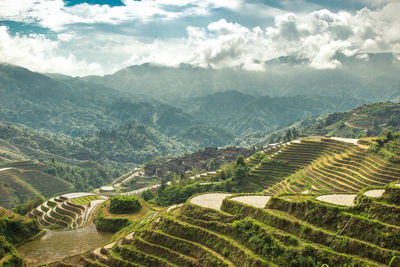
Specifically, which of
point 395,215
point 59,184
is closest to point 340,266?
point 395,215

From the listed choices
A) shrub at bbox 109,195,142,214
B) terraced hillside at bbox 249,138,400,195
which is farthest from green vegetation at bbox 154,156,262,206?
shrub at bbox 109,195,142,214

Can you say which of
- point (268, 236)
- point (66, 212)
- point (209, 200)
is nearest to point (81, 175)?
point (66, 212)

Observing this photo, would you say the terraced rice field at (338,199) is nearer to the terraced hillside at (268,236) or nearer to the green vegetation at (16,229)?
the terraced hillside at (268,236)

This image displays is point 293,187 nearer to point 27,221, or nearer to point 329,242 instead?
point 329,242

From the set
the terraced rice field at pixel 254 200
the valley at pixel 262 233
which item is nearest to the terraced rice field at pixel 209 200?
the valley at pixel 262 233

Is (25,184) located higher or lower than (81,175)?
higher

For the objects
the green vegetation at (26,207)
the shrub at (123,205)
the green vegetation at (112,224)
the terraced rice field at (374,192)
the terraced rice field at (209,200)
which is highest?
the terraced rice field at (374,192)

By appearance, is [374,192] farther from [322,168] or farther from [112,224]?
[112,224]
